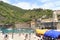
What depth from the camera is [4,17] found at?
6425 cm

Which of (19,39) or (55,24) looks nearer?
(19,39)

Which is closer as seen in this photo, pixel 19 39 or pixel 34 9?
pixel 19 39

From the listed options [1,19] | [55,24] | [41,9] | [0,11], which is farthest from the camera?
[41,9]

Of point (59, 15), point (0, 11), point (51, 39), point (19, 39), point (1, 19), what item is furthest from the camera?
point (0, 11)

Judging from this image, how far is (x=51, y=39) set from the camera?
16266 millimetres

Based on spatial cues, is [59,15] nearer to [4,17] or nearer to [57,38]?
[4,17]

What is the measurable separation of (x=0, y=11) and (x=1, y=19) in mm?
5126

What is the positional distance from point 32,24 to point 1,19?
17.5m

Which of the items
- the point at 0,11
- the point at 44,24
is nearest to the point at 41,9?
the point at 0,11

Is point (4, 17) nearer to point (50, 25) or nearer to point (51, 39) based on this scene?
point (50, 25)

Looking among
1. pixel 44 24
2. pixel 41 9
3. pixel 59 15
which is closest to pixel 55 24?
pixel 44 24

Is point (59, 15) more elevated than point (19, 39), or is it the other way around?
point (59, 15)

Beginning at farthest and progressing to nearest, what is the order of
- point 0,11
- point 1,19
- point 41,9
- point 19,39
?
point 41,9
point 0,11
point 1,19
point 19,39

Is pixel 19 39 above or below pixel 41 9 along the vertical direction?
below
